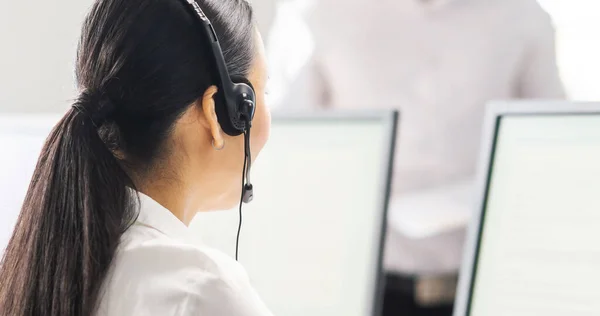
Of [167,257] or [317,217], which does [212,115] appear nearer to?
[167,257]

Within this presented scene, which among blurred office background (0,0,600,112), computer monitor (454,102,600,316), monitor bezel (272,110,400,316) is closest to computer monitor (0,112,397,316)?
monitor bezel (272,110,400,316)

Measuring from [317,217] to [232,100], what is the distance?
249 mm

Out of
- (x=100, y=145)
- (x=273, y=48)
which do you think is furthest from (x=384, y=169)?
(x=273, y=48)

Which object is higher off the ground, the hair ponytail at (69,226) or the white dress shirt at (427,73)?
the white dress shirt at (427,73)

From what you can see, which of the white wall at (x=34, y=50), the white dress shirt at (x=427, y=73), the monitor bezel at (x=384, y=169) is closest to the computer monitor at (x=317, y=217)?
the monitor bezel at (x=384, y=169)

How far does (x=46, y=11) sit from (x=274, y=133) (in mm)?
1128

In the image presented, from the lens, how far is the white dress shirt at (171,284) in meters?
0.56

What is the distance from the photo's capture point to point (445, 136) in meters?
1.21

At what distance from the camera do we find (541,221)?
2.26ft

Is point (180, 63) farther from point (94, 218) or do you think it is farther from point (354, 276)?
point (354, 276)

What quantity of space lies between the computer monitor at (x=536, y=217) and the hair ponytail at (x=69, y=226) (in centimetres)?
36

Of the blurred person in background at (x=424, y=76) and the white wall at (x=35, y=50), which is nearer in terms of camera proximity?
the blurred person in background at (x=424, y=76)

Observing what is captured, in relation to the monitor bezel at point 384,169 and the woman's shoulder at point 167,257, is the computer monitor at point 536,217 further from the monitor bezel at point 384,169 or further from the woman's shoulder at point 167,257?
the woman's shoulder at point 167,257

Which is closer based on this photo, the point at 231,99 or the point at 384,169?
the point at 231,99
